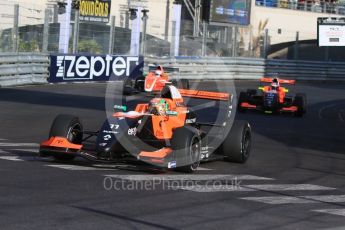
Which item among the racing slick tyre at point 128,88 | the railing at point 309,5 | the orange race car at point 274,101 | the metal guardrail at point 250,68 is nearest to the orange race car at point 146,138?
the orange race car at point 274,101

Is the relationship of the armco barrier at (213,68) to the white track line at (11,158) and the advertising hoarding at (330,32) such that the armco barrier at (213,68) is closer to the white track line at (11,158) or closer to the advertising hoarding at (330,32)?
the advertising hoarding at (330,32)

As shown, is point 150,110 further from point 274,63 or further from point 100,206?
point 274,63

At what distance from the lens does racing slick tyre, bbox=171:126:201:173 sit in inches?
405

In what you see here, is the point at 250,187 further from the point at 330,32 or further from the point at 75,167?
the point at 330,32

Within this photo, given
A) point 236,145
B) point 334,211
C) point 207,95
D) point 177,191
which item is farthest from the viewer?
point 207,95

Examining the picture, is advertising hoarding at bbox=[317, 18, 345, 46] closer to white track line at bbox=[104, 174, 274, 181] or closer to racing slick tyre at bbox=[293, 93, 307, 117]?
racing slick tyre at bbox=[293, 93, 307, 117]

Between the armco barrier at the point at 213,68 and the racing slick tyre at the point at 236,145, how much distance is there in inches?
572

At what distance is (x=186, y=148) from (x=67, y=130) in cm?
173

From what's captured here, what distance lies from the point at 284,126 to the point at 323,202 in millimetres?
10264

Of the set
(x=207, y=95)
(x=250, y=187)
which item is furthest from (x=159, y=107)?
(x=250, y=187)

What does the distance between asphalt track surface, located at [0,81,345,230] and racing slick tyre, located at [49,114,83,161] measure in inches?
13.4

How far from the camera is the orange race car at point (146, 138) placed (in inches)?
406

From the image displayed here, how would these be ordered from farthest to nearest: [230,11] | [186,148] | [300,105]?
[230,11]
[300,105]
[186,148]

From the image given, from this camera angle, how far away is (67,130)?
1078cm
